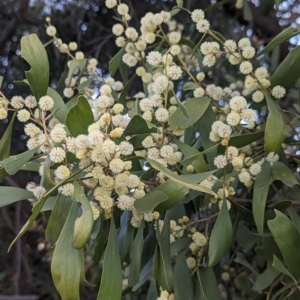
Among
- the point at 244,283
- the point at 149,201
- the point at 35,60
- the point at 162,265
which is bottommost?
the point at 244,283

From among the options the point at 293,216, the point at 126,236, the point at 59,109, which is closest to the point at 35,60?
the point at 59,109

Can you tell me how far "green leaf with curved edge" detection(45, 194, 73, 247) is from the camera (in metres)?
0.51

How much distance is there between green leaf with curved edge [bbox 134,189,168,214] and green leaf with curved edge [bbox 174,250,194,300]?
0.56 ft

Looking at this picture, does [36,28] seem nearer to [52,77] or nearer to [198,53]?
[52,77]

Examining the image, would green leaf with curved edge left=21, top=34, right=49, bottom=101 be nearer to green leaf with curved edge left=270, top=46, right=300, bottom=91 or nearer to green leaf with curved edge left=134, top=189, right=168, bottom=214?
green leaf with curved edge left=134, top=189, right=168, bottom=214

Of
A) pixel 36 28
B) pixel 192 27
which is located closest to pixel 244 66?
pixel 192 27

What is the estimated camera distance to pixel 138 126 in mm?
525

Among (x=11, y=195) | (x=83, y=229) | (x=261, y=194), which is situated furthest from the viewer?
(x=261, y=194)

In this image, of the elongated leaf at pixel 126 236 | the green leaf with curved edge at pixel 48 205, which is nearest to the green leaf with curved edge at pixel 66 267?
the green leaf with curved edge at pixel 48 205

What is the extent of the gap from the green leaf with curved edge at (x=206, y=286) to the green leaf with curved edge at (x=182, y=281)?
1cm

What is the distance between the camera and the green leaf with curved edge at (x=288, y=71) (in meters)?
0.64

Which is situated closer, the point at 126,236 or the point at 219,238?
the point at 219,238

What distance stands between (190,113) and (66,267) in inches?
10.9

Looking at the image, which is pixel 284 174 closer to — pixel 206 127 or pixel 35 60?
pixel 206 127
